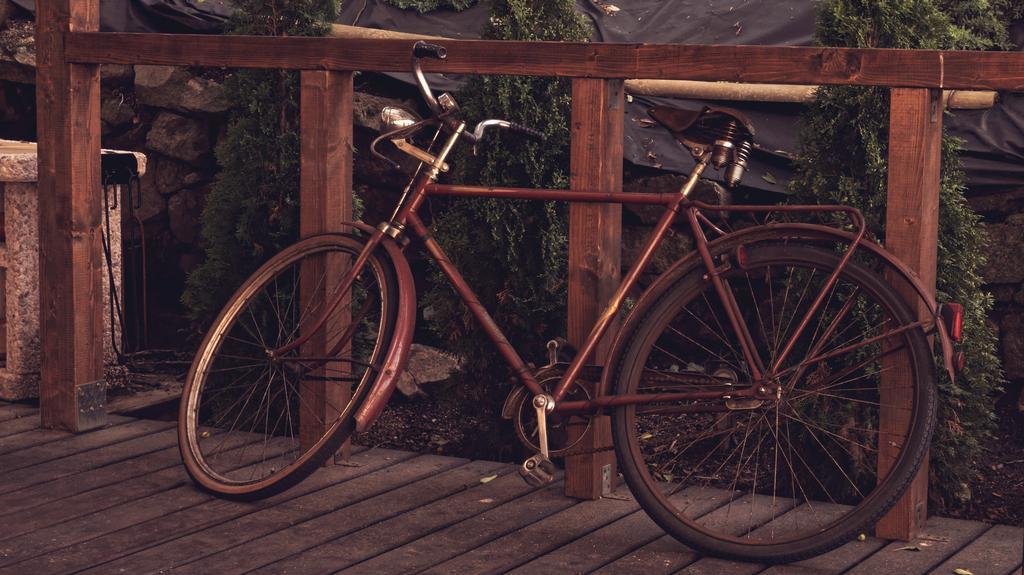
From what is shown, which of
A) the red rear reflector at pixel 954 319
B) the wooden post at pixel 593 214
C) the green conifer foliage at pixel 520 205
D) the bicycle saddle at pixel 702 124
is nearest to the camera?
the red rear reflector at pixel 954 319

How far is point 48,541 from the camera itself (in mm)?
3422

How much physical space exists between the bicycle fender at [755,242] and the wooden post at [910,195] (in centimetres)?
7

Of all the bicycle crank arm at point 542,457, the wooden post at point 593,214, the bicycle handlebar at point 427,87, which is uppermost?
the bicycle handlebar at point 427,87

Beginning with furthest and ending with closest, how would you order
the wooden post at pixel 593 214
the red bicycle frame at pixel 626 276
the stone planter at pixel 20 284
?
the stone planter at pixel 20 284
the wooden post at pixel 593 214
the red bicycle frame at pixel 626 276

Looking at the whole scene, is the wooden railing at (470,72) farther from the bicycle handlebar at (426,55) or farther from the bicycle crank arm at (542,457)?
the bicycle crank arm at (542,457)

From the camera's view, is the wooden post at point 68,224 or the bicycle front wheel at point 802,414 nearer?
the bicycle front wheel at point 802,414

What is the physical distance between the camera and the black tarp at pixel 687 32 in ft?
19.0

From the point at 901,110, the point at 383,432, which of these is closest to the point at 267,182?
the point at 383,432

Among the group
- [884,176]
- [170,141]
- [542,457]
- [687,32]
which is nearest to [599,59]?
[884,176]

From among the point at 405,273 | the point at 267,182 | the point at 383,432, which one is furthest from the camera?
the point at 383,432

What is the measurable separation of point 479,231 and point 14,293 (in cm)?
190

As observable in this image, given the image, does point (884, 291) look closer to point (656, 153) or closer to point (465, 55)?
point (465, 55)

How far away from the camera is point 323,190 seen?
404 cm

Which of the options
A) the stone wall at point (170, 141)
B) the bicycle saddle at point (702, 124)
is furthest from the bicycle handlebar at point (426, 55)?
the stone wall at point (170, 141)
